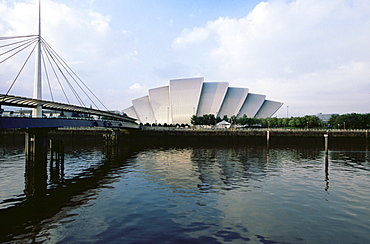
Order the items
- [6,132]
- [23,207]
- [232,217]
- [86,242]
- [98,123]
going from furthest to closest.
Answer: [6,132]
[98,123]
[23,207]
[232,217]
[86,242]

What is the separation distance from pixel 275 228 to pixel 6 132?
78268 millimetres

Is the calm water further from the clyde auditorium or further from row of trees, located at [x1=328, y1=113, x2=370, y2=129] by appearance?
the clyde auditorium

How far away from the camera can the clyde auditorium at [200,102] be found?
390 feet

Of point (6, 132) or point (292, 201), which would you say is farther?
point (6, 132)

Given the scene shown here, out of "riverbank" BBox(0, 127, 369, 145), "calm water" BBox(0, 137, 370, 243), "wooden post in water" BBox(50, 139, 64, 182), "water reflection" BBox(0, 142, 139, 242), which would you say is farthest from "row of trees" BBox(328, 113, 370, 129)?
"water reflection" BBox(0, 142, 139, 242)

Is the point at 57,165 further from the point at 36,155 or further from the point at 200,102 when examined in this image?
the point at 200,102

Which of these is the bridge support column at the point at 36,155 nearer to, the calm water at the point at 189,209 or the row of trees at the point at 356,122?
the calm water at the point at 189,209

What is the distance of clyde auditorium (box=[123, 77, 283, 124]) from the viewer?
119 metres

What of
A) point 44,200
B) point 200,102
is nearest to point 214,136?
point 200,102

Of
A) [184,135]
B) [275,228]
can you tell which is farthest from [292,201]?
[184,135]

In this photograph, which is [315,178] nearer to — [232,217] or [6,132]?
[232,217]

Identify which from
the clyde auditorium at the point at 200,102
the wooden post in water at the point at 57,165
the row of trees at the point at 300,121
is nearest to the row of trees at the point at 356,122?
the row of trees at the point at 300,121

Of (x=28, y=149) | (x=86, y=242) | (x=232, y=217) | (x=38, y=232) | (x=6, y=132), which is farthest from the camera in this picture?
(x=6, y=132)

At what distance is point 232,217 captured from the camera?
1151 centimetres
